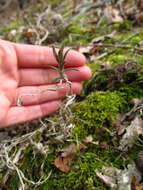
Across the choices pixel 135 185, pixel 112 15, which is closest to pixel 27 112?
pixel 135 185

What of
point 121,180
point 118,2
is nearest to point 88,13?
point 118,2

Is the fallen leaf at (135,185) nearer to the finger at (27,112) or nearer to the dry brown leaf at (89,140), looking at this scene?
the dry brown leaf at (89,140)

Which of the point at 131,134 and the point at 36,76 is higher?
the point at 36,76

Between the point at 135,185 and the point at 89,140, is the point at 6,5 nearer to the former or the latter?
the point at 89,140

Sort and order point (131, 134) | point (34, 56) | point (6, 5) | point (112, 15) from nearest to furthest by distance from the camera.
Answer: point (131, 134) < point (34, 56) < point (112, 15) < point (6, 5)

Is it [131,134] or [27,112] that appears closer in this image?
[131,134]

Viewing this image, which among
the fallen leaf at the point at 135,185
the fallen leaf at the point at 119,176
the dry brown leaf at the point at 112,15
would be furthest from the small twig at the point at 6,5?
the fallen leaf at the point at 135,185
